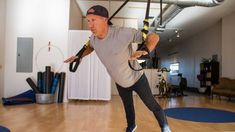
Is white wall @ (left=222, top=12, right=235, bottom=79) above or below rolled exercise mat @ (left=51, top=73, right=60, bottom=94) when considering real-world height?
above

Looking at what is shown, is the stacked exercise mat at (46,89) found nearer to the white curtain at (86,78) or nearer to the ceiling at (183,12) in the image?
the white curtain at (86,78)

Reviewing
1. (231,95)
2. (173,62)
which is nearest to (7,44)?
(231,95)

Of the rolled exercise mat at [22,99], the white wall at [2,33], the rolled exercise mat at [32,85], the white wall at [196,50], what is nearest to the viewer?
the rolled exercise mat at [22,99]

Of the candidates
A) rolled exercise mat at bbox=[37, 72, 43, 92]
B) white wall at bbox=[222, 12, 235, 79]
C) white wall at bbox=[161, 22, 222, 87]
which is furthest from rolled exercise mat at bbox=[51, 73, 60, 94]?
white wall at bbox=[161, 22, 222, 87]

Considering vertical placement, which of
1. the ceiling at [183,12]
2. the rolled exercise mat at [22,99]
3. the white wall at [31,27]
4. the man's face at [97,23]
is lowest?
the rolled exercise mat at [22,99]

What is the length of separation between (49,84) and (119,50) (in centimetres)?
480

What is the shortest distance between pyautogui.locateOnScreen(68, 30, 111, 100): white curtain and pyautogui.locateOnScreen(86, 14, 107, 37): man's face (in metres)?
4.71

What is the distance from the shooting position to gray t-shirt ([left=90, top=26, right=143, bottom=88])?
7.09 feet

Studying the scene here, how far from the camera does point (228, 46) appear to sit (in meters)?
9.23

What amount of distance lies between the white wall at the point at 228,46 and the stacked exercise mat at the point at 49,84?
631cm

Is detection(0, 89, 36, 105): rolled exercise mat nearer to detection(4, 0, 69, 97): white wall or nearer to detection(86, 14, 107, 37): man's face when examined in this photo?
detection(4, 0, 69, 97): white wall

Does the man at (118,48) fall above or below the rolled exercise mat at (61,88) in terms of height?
above

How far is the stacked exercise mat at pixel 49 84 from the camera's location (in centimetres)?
646

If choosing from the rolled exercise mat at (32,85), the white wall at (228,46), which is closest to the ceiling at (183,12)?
the white wall at (228,46)
